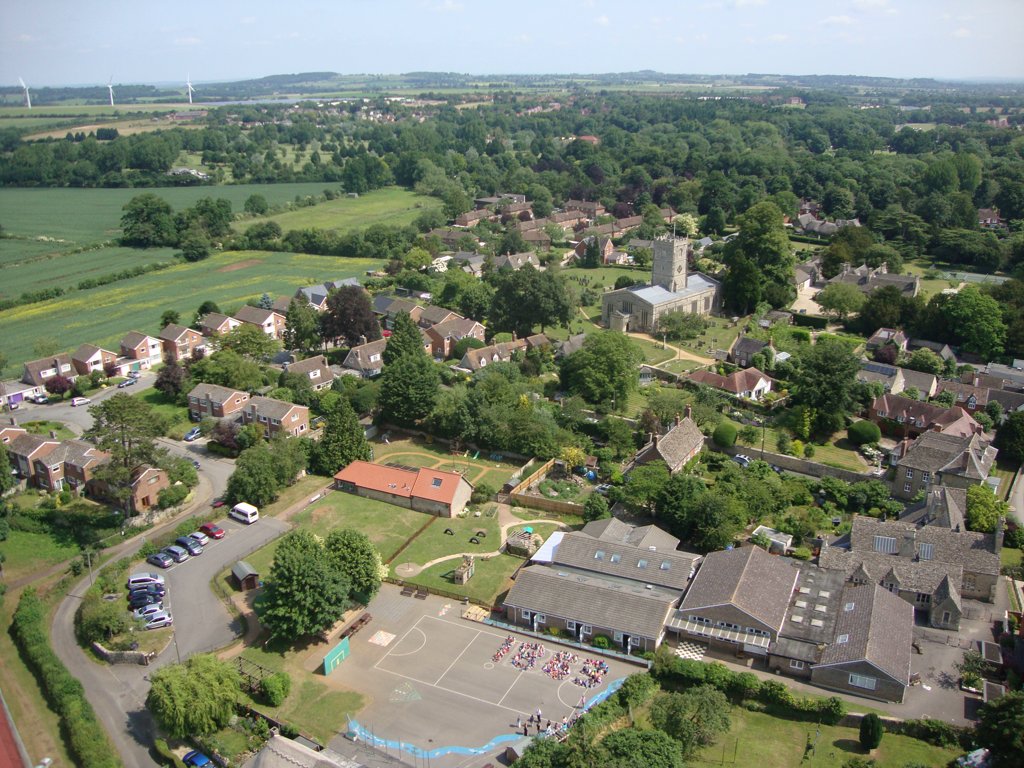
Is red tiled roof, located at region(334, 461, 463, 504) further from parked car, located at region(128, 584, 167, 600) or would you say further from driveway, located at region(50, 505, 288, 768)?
parked car, located at region(128, 584, 167, 600)

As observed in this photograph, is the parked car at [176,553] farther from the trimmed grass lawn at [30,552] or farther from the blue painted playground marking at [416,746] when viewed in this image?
the blue painted playground marking at [416,746]

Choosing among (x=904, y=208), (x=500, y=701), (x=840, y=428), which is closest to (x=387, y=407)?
(x=500, y=701)

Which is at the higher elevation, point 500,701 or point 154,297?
point 154,297

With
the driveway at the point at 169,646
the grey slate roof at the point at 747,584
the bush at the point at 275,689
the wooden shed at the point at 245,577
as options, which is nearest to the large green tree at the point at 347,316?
the driveway at the point at 169,646

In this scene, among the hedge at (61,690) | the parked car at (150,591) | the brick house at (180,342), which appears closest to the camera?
the hedge at (61,690)

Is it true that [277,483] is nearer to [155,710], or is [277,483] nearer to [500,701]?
[155,710]
